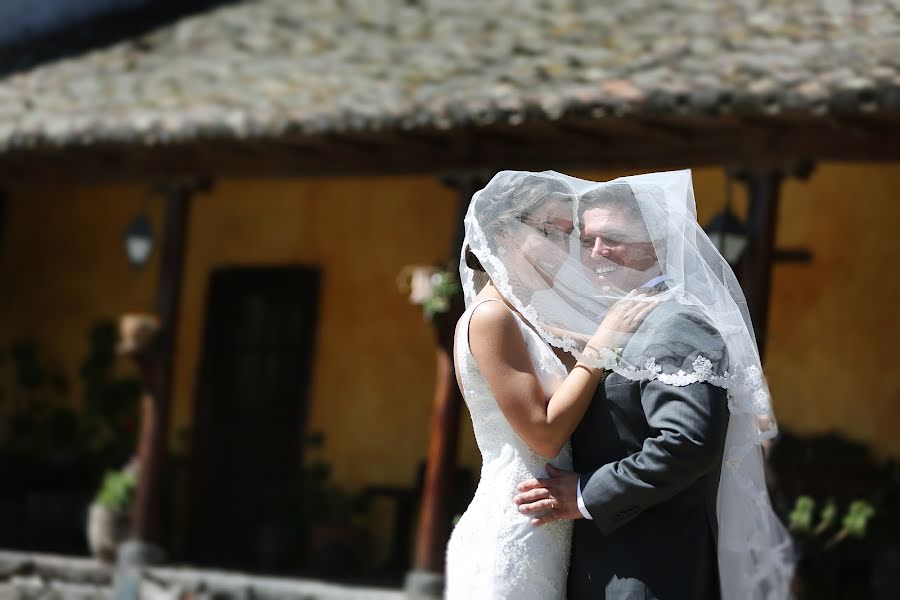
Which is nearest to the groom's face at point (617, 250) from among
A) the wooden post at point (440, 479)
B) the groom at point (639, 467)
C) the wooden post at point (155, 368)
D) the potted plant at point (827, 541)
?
the groom at point (639, 467)

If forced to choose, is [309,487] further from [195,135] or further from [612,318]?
[612,318]

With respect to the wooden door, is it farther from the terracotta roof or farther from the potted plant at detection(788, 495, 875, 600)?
the potted plant at detection(788, 495, 875, 600)

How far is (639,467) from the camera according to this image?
9.76 feet

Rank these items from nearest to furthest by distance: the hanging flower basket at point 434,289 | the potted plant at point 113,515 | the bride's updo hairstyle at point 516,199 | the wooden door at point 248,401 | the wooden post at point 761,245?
the bride's updo hairstyle at point 516,199, the wooden post at point 761,245, the hanging flower basket at point 434,289, the potted plant at point 113,515, the wooden door at point 248,401

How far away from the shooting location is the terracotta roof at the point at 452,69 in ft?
22.1

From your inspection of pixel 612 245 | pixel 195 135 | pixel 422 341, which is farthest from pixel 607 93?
pixel 612 245

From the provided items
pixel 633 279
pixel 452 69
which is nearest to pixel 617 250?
pixel 633 279

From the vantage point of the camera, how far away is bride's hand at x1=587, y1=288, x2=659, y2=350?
3.07m

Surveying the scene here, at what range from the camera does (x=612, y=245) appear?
10.2 ft

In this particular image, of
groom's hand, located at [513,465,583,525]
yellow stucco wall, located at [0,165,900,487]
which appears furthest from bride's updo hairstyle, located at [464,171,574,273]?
yellow stucco wall, located at [0,165,900,487]

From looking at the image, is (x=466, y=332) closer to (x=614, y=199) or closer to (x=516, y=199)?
(x=516, y=199)

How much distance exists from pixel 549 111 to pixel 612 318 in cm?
398

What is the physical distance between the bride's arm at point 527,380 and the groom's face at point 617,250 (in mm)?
65

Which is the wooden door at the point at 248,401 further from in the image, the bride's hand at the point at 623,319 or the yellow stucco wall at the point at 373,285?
the bride's hand at the point at 623,319
